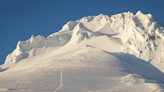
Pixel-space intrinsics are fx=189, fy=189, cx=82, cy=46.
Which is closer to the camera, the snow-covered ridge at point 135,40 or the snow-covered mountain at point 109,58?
the snow-covered mountain at point 109,58

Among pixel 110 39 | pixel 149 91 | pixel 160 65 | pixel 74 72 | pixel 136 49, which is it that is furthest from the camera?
pixel 110 39

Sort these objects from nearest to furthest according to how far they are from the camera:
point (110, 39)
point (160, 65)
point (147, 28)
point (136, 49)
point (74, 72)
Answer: point (74, 72)
point (160, 65)
point (136, 49)
point (147, 28)
point (110, 39)

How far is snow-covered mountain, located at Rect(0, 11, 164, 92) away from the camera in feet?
110

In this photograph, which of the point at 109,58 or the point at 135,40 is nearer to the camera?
the point at 109,58

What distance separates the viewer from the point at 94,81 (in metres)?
34.3

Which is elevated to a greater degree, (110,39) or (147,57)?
(110,39)

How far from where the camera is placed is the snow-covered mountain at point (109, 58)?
110 ft

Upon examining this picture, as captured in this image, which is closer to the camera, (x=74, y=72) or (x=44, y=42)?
(x=74, y=72)

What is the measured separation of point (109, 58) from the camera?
56.8m

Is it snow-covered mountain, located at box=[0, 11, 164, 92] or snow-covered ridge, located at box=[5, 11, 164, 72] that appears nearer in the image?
snow-covered mountain, located at box=[0, 11, 164, 92]

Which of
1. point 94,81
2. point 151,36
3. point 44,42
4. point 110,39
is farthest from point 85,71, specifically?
A: point 44,42

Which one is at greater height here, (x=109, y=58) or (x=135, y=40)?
(x=135, y=40)

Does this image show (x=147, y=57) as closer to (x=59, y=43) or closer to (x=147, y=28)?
(x=147, y=28)

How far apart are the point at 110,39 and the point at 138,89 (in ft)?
182
